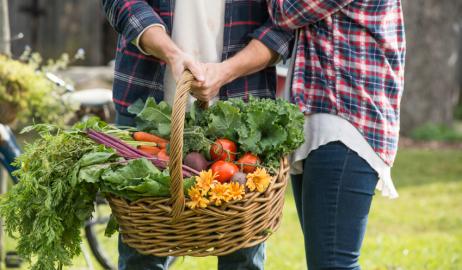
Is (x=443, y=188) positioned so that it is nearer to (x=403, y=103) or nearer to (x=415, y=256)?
(x=415, y=256)

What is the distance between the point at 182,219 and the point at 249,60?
0.72 m

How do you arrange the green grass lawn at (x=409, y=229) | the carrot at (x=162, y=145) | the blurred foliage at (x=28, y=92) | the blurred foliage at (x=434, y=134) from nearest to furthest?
the carrot at (x=162, y=145), the blurred foliage at (x=28, y=92), the green grass lawn at (x=409, y=229), the blurred foliage at (x=434, y=134)

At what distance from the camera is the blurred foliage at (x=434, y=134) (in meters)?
11.4

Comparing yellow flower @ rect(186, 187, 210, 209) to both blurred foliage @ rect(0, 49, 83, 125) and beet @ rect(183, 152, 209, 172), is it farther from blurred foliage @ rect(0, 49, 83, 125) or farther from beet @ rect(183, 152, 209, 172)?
blurred foliage @ rect(0, 49, 83, 125)

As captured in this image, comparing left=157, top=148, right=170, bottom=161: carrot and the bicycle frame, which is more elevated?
left=157, top=148, right=170, bottom=161: carrot

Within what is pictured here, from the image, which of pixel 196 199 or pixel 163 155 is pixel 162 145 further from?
pixel 196 199

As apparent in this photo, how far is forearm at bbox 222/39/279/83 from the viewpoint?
9.38ft

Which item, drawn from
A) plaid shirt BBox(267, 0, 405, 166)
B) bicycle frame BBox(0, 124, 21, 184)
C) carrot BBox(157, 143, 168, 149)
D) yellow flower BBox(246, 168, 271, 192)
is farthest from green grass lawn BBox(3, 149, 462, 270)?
yellow flower BBox(246, 168, 271, 192)

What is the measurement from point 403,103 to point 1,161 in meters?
8.10

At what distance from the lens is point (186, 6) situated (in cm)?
298

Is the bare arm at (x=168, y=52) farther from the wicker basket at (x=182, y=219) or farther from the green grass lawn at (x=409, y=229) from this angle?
the green grass lawn at (x=409, y=229)

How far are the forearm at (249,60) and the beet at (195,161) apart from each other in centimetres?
38

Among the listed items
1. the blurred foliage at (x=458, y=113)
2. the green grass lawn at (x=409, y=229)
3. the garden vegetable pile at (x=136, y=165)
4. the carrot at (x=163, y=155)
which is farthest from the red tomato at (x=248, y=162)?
the blurred foliage at (x=458, y=113)

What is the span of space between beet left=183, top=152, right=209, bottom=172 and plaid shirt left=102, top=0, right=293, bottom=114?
0.52 m
